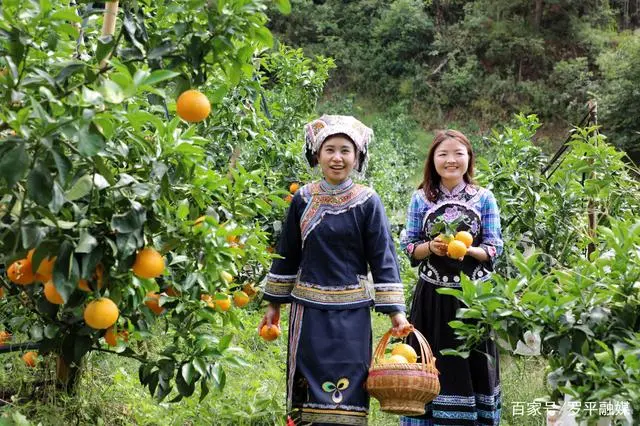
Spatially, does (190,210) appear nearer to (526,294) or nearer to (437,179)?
(526,294)

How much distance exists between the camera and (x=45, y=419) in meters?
2.47

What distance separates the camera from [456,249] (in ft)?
9.31

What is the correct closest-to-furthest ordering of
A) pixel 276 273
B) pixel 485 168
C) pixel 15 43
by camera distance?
pixel 15 43 → pixel 276 273 → pixel 485 168

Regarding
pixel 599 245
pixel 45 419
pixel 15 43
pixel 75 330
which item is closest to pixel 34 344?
pixel 45 419

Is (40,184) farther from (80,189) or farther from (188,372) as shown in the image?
(188,372)

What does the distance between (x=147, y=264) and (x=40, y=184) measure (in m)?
0.32

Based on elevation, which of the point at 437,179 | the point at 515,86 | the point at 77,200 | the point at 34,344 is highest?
the point at 515,86

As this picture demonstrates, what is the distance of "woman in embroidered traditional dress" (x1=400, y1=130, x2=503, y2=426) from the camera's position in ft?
9.68

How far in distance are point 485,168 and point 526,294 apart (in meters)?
1.85

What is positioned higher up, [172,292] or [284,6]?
[284,6]

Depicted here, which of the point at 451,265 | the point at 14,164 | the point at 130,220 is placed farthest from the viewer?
the point at 451,265

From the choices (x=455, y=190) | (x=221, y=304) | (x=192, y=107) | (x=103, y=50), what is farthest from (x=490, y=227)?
(x=103, y=50)

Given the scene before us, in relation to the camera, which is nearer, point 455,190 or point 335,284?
point 335,284

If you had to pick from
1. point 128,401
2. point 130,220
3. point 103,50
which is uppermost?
point 103,50
